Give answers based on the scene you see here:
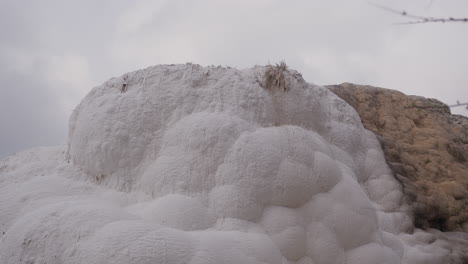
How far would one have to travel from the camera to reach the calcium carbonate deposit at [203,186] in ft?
8.41

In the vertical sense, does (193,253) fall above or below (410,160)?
below

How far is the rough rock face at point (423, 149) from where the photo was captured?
4281 millimetres

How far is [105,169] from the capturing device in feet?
11.5

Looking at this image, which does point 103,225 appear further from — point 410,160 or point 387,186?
point 410,160

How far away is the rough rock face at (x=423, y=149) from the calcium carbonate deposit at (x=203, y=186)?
8.8 inches

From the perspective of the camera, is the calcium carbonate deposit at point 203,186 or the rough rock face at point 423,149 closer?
the calcium carbonate deposit at point 203,186

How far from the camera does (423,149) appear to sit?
4898mm

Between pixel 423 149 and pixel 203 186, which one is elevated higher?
pixel 423 149

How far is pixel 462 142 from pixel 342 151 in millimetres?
2041

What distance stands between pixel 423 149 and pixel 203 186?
116 inches

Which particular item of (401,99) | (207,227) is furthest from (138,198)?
(401,99)

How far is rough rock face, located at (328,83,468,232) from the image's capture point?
428cm

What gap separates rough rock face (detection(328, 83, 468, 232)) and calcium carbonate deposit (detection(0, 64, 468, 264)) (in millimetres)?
223

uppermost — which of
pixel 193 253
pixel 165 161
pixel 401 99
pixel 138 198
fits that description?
pixel 401 99
